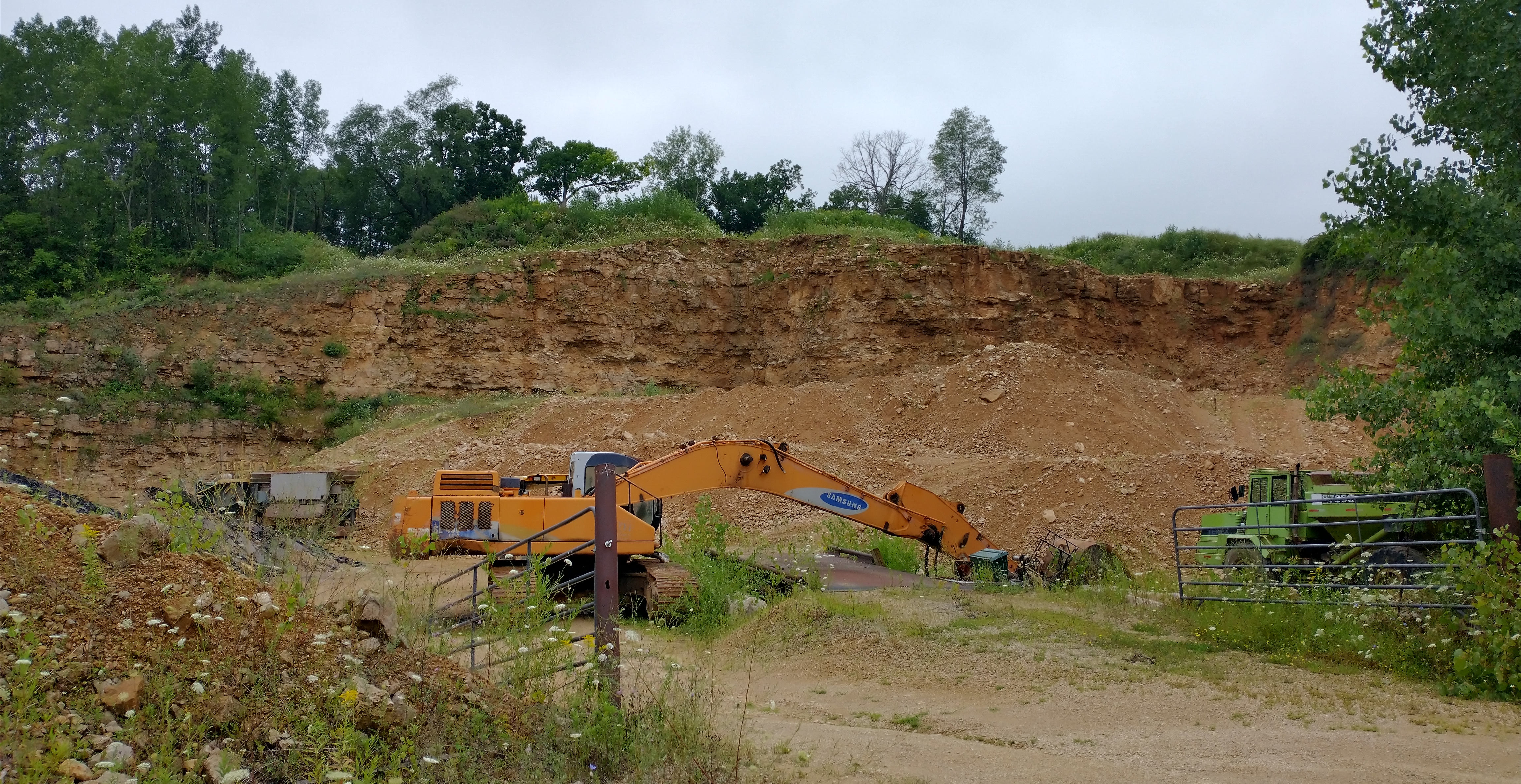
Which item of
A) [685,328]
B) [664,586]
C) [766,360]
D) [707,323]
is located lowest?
[664,586]

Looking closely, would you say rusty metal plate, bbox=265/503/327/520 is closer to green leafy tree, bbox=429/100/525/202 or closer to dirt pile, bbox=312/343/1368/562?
dirt pile, bbox=312/343/1368/562

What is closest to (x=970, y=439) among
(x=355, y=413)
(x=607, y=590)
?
(x=355, y=413)

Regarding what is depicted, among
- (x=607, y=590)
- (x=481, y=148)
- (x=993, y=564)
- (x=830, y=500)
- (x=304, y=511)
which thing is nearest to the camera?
(x=607, y=590)

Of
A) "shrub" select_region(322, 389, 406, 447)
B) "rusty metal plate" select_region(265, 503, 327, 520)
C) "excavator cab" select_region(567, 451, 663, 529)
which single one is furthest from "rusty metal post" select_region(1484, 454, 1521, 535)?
"shrub" select_region(322, 389, 406, 447)

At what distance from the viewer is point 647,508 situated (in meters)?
12.8

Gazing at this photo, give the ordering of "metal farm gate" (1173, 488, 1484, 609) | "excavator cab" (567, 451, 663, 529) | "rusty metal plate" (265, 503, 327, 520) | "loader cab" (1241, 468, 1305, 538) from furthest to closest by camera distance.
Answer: "rusty metal plate" (265, 503, 327, 520)
"loader cab" (1241, 468, 1305, 538)
"excavator cab" (567, 451, 663, 529)
"metal farm gate" (1173, 488, 1484, 609)

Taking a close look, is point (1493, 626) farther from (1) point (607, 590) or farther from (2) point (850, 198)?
(2) point (850, 198)

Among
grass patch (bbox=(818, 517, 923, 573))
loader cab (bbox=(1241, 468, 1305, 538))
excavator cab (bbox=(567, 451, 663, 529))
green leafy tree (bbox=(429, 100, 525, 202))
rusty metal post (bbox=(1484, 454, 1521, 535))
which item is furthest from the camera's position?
green leafy tree (bbox=(429, 100, 525, 202))

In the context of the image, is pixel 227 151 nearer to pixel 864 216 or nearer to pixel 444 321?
pixel 444 321

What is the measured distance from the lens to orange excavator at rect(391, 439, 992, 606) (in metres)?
11.2

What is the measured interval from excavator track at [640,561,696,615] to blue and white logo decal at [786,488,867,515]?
68.2 inches

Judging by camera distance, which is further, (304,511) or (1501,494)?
(304,511)

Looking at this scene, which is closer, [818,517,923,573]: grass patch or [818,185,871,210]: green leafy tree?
[818,517,923,573]: grass patch

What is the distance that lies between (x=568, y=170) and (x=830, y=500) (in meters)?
44.5
